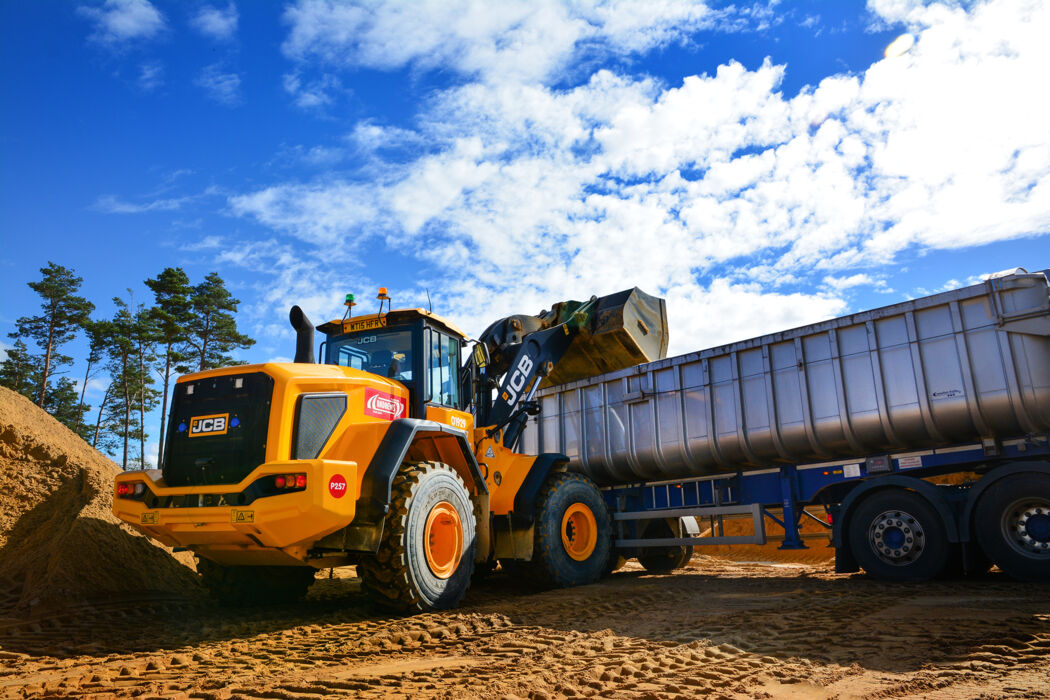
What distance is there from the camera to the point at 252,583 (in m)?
7.52

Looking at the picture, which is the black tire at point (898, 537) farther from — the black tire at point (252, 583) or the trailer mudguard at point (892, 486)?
the black tire at point (252, 583)

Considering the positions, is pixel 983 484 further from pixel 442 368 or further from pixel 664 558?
pixel 442 368

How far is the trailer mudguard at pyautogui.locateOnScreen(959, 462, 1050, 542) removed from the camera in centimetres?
695

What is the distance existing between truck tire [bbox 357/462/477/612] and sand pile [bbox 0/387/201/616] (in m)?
3.68

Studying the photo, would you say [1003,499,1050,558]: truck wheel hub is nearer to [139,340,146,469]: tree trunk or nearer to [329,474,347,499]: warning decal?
[329,474,347,499]: warning decal

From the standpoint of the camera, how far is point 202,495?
225 inches

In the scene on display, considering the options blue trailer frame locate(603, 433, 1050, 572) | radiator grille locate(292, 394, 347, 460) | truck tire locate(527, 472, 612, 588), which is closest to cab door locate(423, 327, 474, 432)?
radiator grille locate(292, 394, 347, 460)

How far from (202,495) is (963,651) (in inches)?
225

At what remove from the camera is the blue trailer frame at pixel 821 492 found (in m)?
7.29

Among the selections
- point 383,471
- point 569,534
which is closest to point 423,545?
point 383,471

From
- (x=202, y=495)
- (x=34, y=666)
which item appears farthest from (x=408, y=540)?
(x=34, y=666)

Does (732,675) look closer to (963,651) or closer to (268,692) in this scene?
(963,651)

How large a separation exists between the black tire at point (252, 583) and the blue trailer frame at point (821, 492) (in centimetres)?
445

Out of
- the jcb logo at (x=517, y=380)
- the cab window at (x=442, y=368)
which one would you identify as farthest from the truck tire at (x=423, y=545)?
the jcb logo at (x=517, y=380)
